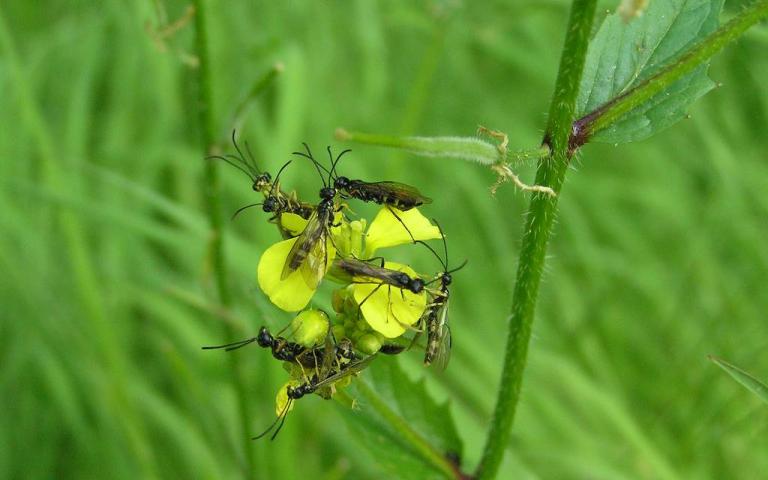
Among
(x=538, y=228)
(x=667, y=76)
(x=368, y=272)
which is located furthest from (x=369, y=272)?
(x=667, y=76)

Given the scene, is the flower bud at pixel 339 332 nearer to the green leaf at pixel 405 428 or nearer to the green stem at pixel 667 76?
the green leaf at pixel 405 428

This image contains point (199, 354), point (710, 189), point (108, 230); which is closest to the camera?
point (199, 354)

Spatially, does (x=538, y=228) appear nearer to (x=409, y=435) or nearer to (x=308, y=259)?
(x=308, y=259)

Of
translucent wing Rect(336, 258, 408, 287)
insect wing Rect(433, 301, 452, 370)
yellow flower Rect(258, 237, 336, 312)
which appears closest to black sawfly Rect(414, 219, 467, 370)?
insect wing Rect(433, 301, 452, 370)

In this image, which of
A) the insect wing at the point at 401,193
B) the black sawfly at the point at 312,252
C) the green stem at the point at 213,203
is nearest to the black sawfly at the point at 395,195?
the insect wing at the point at 401,193

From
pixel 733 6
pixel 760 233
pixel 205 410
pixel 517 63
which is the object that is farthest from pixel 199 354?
pixel 760 233

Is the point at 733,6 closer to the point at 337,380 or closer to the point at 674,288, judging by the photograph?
the point at 337,380

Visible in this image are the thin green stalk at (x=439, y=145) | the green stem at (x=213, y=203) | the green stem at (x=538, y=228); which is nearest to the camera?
the thin green stalk at (x=439, y=145)
